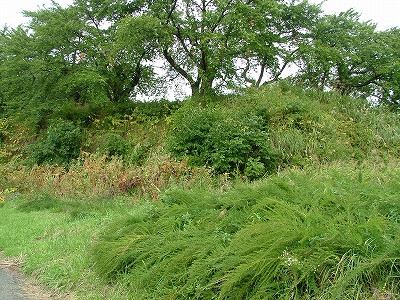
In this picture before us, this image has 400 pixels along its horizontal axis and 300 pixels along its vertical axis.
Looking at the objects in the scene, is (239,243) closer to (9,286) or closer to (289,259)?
(289,259)

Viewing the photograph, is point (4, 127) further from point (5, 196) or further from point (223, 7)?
point (223, 7)

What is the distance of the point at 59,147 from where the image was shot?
1956 centimetres

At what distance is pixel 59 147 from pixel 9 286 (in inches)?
553

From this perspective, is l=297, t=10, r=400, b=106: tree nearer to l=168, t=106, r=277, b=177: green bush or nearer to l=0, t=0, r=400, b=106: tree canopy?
l=0, t=0, r=400, b=106: tree canopy

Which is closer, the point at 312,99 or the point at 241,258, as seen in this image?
the point at 241,258

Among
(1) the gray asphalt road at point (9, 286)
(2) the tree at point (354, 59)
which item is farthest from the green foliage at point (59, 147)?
(1) the gray asphalt road at point (9, 286)

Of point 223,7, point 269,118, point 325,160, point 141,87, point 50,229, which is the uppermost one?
point 223,7

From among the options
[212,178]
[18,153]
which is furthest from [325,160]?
[18,153]

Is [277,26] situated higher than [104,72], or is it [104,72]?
[277,26]

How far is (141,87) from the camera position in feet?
77.0

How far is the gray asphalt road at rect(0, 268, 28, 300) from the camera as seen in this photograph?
18.8 ft

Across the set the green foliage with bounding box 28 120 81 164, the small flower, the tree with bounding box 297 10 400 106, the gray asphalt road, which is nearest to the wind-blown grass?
the small flower

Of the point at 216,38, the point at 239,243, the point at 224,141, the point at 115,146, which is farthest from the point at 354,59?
the point at 239,243

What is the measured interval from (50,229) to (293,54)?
618 inches
